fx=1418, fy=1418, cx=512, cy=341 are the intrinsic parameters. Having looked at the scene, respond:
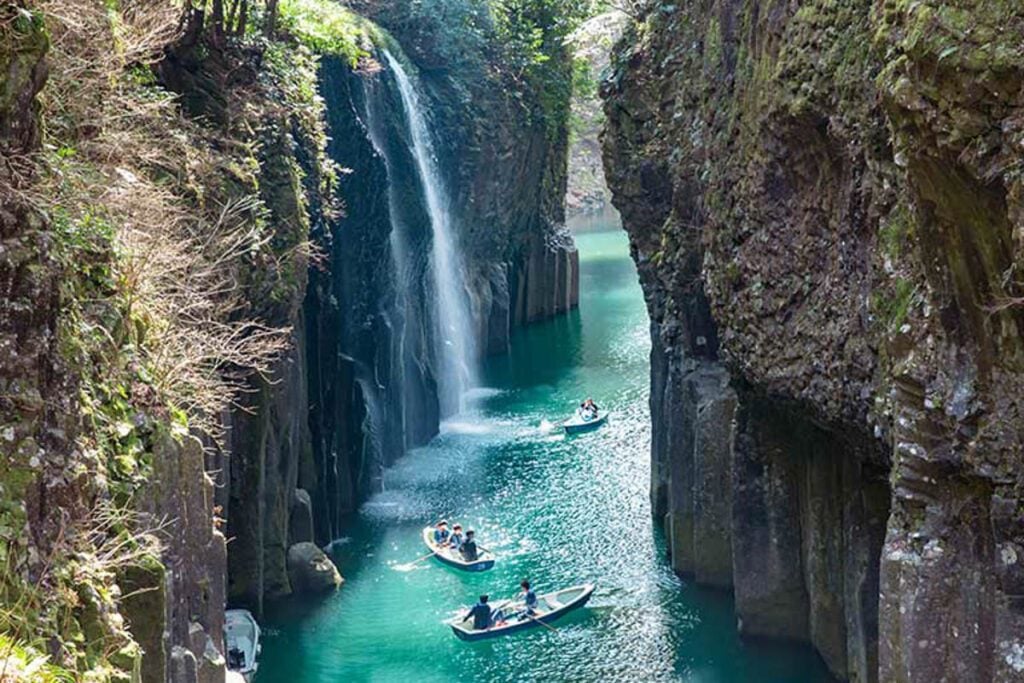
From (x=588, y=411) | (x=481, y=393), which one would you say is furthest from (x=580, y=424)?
(x=481, y=393)

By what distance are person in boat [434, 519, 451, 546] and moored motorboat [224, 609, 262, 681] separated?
523 cm

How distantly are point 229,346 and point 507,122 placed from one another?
30.3 m

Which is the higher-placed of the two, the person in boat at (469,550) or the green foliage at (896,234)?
the green foliage at (896,234)

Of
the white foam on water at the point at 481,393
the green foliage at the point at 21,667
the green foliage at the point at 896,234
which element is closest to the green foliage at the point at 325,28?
the white foam on water at the point at 481,393

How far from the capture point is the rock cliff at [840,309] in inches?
577

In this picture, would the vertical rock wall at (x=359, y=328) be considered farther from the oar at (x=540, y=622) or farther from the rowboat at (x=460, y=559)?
the oar at (x=540, y=622)

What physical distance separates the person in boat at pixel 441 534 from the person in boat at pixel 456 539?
249 millimetres

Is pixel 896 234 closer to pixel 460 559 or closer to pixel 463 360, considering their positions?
pixel 460 559

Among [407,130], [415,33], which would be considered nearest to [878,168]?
[407,130]

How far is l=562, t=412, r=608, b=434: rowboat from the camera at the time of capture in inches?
1583

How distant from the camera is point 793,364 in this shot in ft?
71.1

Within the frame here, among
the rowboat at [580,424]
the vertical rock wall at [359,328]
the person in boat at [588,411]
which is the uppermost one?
the vertical rock wall at [359,328]

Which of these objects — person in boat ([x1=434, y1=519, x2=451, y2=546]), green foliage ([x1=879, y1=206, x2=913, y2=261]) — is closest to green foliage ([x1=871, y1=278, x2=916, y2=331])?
green foliage ([x1=879, y1=206, x2=913, y2=261])

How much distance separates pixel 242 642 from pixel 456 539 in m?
6.40
